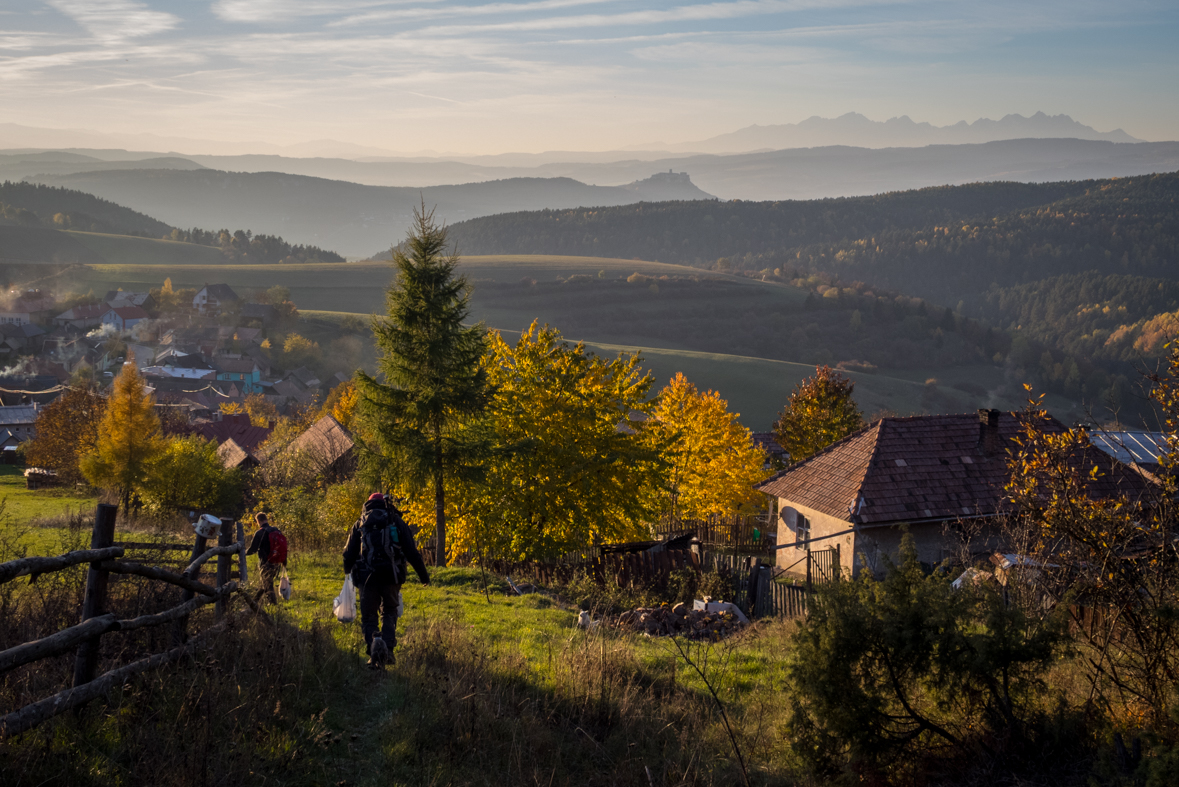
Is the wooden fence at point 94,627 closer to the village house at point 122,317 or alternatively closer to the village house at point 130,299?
the village house at point 122,317

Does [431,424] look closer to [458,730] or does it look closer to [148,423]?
[458,730]

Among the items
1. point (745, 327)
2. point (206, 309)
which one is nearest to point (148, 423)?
point (206, 309)

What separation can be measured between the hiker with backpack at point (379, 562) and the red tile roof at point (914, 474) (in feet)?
61.4

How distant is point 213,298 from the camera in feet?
509

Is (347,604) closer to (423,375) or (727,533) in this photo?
(423,375)

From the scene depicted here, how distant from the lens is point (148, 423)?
40.8 m

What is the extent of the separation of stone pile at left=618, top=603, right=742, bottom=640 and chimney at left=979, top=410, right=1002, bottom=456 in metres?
16.4

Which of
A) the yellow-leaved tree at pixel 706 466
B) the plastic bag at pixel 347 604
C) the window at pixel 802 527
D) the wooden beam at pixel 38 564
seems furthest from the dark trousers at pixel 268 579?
the yellow-leaved tree at pixel 706 466

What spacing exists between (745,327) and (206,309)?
377 feet

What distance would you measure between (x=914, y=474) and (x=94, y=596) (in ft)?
79.5

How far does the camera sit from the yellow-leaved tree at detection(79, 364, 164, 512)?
132 ft

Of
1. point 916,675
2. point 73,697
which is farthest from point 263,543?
point 916,675

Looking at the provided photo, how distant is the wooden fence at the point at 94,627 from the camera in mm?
4305

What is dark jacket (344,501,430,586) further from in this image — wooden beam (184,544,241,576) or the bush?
the bush
